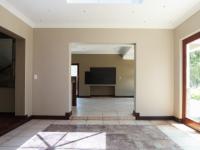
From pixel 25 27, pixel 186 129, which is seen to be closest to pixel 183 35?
pixel 186 129

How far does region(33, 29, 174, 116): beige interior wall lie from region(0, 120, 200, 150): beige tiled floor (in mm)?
Result: 534

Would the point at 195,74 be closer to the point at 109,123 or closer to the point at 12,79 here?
the point at 109,123

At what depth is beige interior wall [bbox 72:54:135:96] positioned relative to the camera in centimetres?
1267

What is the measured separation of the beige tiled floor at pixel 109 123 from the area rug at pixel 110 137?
197 millimetres

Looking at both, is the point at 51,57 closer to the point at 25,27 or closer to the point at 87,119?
the point at 25,27

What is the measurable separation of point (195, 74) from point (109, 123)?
2.34 m

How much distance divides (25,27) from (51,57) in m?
1.04

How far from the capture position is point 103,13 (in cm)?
517

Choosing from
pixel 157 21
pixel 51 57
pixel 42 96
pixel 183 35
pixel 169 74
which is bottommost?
pixel 42 96

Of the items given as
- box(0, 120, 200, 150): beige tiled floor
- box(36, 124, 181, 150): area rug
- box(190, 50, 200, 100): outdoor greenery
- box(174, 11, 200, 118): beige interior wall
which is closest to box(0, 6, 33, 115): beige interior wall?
box(0, 120, 200, 150): beige tiled floor

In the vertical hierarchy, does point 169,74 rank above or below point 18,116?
above

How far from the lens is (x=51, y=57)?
6203mm

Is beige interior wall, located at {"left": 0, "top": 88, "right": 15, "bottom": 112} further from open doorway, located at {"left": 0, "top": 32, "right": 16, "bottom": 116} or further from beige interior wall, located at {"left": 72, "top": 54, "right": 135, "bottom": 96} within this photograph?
beige interior wall, located at {"left": 72, "top": 54, "right": 135, "bottom": 96}

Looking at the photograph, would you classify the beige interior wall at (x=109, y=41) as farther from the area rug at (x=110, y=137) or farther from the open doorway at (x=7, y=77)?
the area rug at (x=110, y=137)
